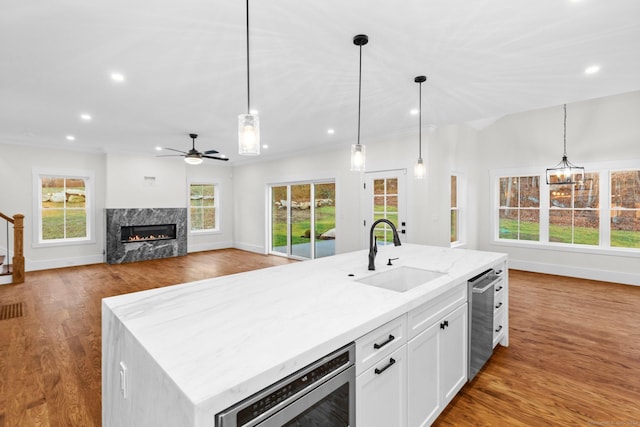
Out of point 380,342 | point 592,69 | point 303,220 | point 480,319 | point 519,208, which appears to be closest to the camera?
point 380,342

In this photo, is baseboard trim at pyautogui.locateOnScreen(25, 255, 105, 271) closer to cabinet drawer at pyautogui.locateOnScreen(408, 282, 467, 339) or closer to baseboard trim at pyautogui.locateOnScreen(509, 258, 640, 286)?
cabinet drawer at pyautogui.locateOnScreen(408, 282, 467, 339)

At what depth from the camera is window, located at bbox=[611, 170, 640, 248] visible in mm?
4992

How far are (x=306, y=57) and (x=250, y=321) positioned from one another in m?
2.19

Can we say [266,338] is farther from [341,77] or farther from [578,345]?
[578,345]

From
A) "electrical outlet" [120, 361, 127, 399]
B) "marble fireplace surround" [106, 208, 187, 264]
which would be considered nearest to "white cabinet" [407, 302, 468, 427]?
"electrical outlet" [120, 361, 127, 399]

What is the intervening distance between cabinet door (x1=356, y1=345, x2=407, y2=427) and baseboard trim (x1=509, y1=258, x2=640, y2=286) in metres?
5.70

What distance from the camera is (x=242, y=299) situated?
1.56 meters

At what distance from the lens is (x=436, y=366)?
5.84ft

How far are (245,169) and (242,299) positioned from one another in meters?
7.49

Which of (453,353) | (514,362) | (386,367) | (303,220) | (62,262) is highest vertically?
(303,220)

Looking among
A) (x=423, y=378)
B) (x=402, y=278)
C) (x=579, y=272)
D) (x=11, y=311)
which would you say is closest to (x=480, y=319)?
(x=402, y=278)

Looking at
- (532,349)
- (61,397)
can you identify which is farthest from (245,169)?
(532,349)

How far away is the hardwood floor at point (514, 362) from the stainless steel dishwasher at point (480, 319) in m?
0.18

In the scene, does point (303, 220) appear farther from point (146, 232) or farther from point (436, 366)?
point (436, 366)
